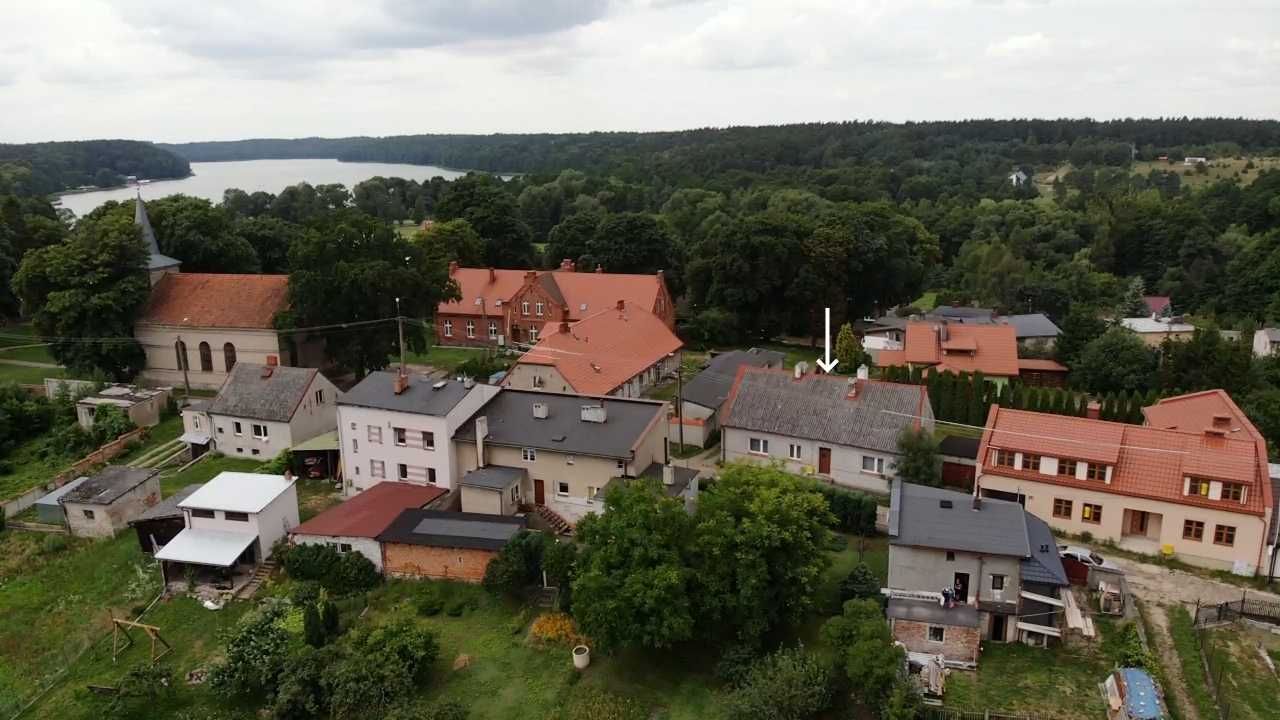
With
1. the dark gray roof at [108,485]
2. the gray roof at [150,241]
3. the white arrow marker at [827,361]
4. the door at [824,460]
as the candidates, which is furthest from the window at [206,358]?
the door at [824,460]

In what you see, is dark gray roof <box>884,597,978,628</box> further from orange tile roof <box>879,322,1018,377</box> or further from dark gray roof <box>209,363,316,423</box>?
dark gray roof <box>209,363,316,423</box>

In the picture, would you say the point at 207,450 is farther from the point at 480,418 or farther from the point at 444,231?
the point at 444,231

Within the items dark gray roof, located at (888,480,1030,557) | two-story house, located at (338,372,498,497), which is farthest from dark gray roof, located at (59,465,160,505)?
dark gray roof, located at (888,480,1030,557)

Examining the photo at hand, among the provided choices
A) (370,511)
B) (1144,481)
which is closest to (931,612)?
(1144,481)

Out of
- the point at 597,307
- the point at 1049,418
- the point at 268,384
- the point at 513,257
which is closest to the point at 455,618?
the point at 268,384

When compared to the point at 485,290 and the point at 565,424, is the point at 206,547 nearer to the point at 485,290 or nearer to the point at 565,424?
the point at 565,424

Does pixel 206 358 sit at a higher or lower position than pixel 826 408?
lower
